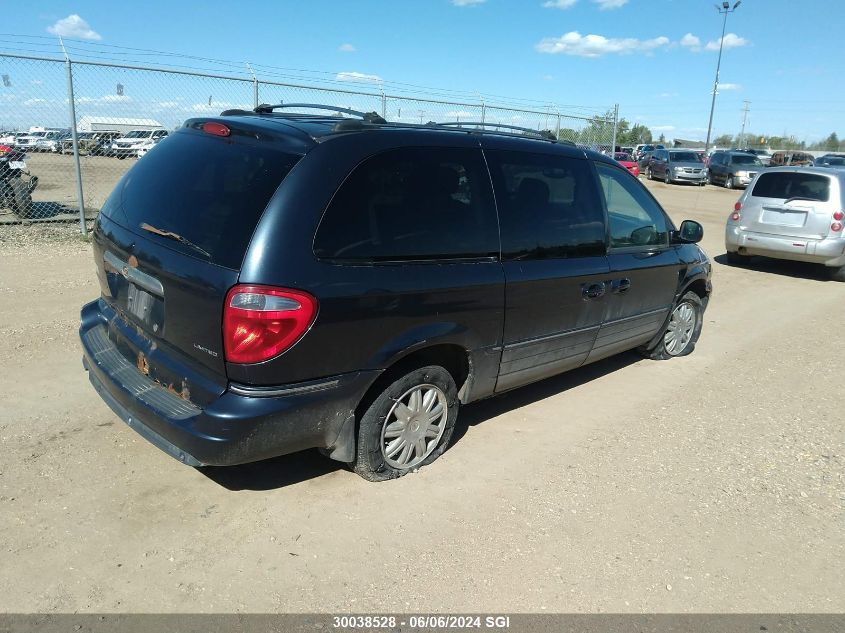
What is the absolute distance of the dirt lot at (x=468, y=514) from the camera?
2.66 metres

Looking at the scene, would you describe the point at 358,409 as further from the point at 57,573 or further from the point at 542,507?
the point at 57,573

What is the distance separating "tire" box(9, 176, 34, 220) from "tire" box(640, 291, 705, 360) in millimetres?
9656

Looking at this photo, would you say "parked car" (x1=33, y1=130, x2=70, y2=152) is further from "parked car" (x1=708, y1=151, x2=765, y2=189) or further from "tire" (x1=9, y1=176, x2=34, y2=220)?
"parked car" (x1=708, y1=151, x2=765, y2=189)

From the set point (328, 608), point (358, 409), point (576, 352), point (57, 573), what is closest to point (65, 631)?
point (57, 573)

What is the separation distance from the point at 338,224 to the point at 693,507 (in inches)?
94.8

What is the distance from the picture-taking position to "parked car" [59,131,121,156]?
33.3 feet

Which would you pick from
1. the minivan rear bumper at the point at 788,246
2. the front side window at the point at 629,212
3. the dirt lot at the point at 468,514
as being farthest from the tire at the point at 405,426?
the minivan rear bumper at the point at 788,246

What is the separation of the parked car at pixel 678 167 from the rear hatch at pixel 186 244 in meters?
29.3

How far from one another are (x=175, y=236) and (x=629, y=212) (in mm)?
3342

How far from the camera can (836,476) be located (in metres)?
3.81

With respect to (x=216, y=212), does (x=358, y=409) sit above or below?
below

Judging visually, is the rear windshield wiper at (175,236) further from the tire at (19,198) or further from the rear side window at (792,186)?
the rear side window at (792,186)

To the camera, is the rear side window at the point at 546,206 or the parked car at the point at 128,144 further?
the parked car at the point at 128,144

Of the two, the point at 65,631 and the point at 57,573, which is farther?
the point at 57,573
